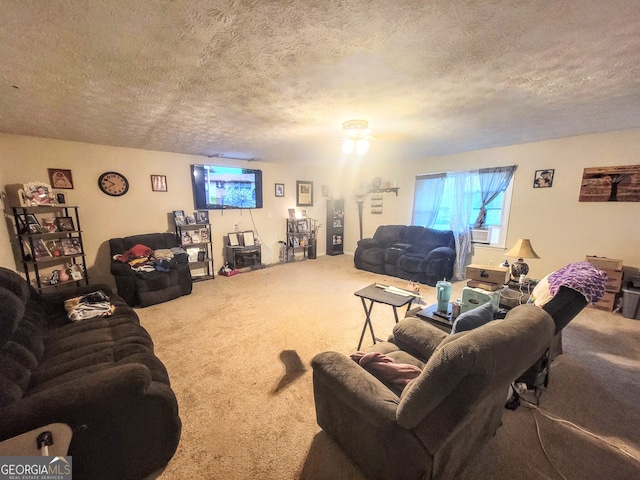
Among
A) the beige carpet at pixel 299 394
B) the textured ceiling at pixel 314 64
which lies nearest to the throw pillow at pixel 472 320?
the beige carpet at pixel 299 394

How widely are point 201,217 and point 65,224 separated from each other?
1755 millimetres

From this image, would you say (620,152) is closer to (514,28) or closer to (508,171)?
(508,171)

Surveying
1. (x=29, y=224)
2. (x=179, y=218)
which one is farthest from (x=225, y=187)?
(x=29, y=224)

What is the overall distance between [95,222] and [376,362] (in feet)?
14.4

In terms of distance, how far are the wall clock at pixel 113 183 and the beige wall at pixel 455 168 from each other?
0.24 feet

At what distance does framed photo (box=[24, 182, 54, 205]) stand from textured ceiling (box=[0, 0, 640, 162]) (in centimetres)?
63

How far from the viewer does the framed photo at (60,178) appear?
11.0 feet

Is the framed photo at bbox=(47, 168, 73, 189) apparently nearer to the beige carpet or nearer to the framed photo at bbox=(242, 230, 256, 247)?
the beige carpet

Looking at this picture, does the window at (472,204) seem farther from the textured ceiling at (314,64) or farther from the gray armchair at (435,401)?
the gray armchair at (435,401)

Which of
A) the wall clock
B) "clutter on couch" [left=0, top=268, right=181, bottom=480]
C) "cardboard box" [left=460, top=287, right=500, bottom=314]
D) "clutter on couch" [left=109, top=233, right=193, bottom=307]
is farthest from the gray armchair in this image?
the wall clock

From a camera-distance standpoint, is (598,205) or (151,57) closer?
(151,57)

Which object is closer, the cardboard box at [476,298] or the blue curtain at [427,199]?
the cardboard box at [476,298]

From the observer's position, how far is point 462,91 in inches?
77.7

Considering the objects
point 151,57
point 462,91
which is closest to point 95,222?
point 151,57
